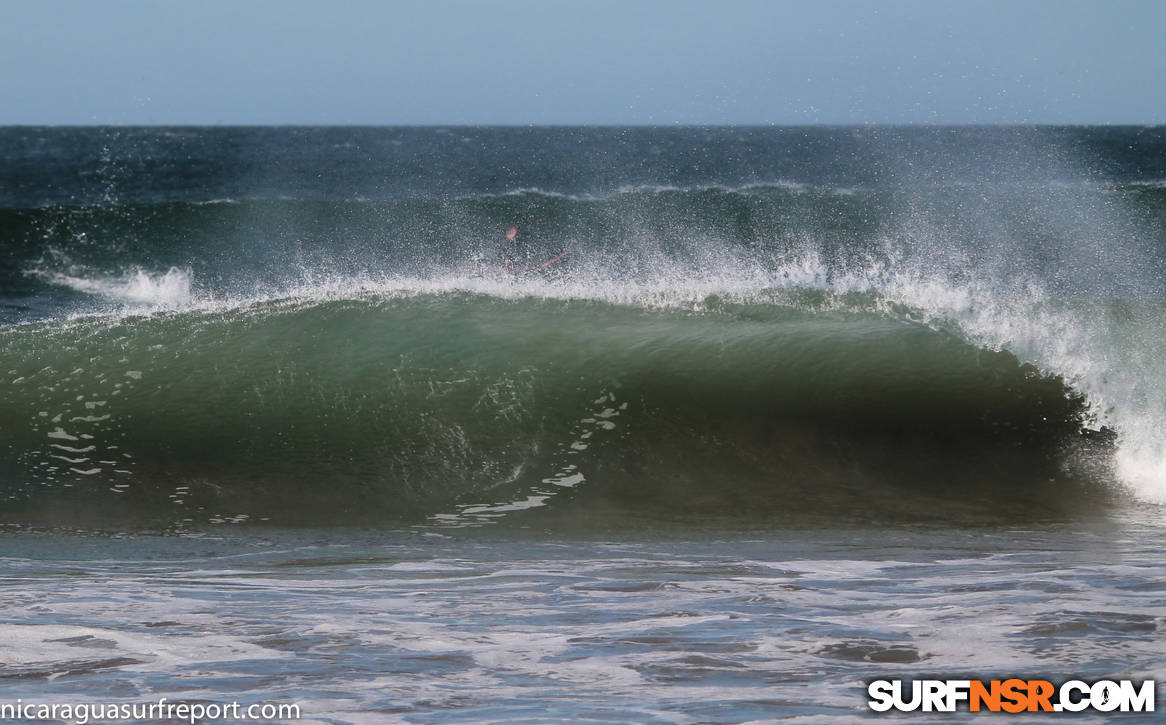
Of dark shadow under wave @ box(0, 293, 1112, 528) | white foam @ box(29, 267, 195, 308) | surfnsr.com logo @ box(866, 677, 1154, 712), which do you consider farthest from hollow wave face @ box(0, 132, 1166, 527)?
white foam @ box(29, 267, 195, 308)

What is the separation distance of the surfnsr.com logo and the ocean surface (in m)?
0.07

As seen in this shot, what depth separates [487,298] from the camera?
926 centimetres

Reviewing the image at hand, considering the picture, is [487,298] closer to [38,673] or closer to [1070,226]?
[38,673]

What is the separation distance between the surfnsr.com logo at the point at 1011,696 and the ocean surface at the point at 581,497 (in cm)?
7

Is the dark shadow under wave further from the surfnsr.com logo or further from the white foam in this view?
the white foam

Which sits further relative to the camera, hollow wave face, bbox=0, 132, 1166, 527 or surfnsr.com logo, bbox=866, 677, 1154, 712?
hollow wave face, bbox=0, 132, 1166, 527

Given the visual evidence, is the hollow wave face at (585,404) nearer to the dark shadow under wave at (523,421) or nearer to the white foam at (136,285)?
the dark shadow under wave at (523,421)

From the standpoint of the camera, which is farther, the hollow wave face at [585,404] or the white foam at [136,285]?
the white foam at [136,285]

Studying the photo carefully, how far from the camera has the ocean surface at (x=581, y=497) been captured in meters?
3.23

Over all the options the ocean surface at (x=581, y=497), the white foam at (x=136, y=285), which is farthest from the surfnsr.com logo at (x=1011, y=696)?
the white foam at (x=136, y=285)

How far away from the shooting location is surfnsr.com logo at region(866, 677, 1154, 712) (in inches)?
113

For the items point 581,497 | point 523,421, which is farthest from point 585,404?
point 581,497

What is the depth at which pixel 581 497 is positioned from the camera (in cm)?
605

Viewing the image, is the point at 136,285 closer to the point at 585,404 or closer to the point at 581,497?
the point at 585,404
